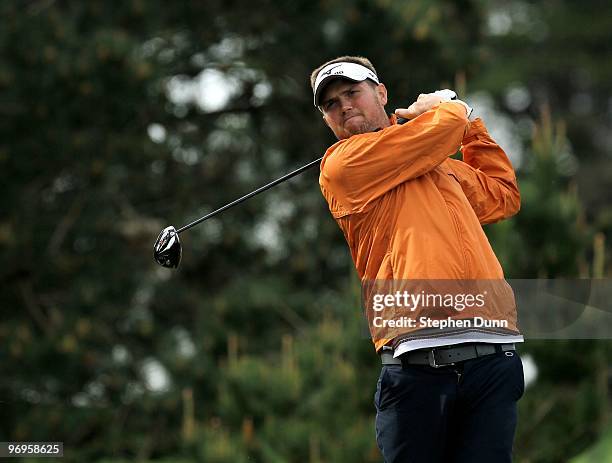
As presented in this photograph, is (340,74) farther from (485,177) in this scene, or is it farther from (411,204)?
(485,177)

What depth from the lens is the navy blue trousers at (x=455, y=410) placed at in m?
2.97

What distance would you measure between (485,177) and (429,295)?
22.0 inches

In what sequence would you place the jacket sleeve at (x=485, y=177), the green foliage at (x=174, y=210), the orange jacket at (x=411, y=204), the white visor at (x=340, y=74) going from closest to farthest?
the orange jacket at (x=411, y=204)
the white visor at (x=340, y=74)
the jacket sleeve at (x=485, y=177)
the green foliage at (x=174, y=210)

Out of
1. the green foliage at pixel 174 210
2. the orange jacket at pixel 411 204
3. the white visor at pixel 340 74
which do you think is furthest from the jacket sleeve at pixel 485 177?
the green foliage at pixel 174 210

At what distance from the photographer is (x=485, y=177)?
3.35m

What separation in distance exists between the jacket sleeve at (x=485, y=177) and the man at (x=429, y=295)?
0.58 feet

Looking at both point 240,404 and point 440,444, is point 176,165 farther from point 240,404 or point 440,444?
point 440,444

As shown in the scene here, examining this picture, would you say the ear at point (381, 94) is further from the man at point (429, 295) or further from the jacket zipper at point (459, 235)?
the jacket zipper at point (459, 235)

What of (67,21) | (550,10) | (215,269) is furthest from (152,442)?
(550,10)

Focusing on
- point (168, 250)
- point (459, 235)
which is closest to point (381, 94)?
point (459, 235)

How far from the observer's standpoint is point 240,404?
6.91 m

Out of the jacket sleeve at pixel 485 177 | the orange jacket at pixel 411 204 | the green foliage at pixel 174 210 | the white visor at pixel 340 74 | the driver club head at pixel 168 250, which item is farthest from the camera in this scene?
the green foliage at pixel 174 210

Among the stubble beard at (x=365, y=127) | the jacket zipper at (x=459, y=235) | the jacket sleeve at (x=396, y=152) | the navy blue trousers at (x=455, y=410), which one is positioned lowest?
the navy blue trousers at (x=455, y=410)

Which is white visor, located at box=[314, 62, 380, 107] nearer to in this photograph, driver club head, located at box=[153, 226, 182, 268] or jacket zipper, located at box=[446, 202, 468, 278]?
jacket zipper, located at box=[446, 202, 468, 278]
